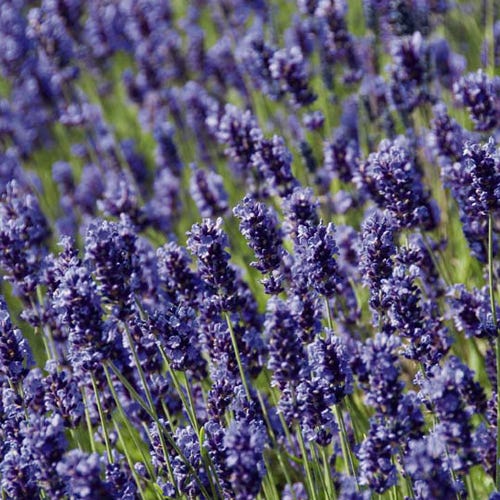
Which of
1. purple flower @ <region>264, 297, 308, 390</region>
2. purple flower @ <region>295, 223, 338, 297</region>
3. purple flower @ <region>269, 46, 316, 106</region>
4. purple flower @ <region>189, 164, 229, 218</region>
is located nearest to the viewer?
purple flower @ <region>264, 297, 308, 390</region>

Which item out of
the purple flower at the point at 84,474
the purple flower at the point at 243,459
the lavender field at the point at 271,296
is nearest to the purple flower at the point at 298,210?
the lavender field at the point at 271,296

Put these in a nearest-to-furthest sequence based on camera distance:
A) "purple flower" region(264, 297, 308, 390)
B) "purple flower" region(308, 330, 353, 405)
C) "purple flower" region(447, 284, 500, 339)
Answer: "purple flower" region(264, 297, 308, 390) → "purple flower" region(308, 330, 353, 405) → "purple flower" region(447, 284, 500, 339)

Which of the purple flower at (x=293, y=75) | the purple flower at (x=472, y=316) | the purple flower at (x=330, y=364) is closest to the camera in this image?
the purple flower at (x=330, y=364)

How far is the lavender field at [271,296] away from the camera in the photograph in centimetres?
274

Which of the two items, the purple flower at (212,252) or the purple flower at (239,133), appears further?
the purple flower at (239,133)

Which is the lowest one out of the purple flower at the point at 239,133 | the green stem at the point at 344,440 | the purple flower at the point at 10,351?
the green stem at the point at 344,440

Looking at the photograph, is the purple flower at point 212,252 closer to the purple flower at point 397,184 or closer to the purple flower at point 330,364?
the purple flower at point 330,364

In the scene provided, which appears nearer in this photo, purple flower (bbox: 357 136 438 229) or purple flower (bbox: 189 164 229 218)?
purple flower (bbox: 357 136 438 229)

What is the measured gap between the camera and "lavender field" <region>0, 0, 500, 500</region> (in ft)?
8.99

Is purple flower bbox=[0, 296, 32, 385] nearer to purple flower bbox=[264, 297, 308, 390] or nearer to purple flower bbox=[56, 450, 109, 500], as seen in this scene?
purple flower bbox=[56, 450, 109, 500]

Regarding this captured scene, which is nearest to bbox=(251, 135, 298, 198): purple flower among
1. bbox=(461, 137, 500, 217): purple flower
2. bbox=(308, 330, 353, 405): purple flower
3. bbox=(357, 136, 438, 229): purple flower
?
bbox=(357, 136, 438, 229): purple flower

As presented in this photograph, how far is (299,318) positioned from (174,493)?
0.80 meters

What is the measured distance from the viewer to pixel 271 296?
12.7 ft

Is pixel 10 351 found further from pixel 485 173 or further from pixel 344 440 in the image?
pixel 485 173
